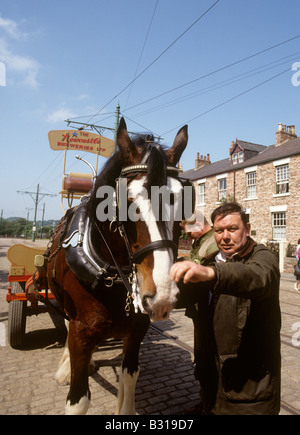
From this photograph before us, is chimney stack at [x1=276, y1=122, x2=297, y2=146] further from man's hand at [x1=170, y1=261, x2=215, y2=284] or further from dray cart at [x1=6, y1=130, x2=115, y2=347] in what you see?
man's hand at [x1=170, y1=261, x2=215, y2=284]

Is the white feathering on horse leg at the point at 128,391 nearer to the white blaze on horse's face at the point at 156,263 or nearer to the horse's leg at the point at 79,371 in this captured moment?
the horse's leg at the point at 79,371

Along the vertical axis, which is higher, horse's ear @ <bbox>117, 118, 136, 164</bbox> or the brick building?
the brick building

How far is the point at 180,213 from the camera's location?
5.64 feet

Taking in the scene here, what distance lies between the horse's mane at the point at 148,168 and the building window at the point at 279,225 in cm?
1827

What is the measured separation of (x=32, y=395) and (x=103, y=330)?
1657mm

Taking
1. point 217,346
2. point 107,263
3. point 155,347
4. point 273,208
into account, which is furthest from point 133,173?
point 273,208

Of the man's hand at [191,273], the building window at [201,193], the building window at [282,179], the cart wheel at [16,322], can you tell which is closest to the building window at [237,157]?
the building window at [201,193]

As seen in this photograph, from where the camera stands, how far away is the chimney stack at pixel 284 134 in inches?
882

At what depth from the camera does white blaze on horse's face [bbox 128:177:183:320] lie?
1430 mm

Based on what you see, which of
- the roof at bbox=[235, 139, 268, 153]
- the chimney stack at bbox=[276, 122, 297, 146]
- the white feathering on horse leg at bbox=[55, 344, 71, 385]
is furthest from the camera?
the roof at bbox=[235, 139, 268, 153]

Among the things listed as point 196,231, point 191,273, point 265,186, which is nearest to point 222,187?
point 265,186

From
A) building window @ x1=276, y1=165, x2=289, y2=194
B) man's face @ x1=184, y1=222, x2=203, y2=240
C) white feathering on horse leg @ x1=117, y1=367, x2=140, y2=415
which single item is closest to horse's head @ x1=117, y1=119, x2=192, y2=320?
man's face @ x1=184, y1=222, x2=203, y2=240

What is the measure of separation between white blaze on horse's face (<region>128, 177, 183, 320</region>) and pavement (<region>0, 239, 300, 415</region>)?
2018 mm

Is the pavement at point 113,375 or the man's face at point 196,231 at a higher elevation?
the man's face at point 196,231
